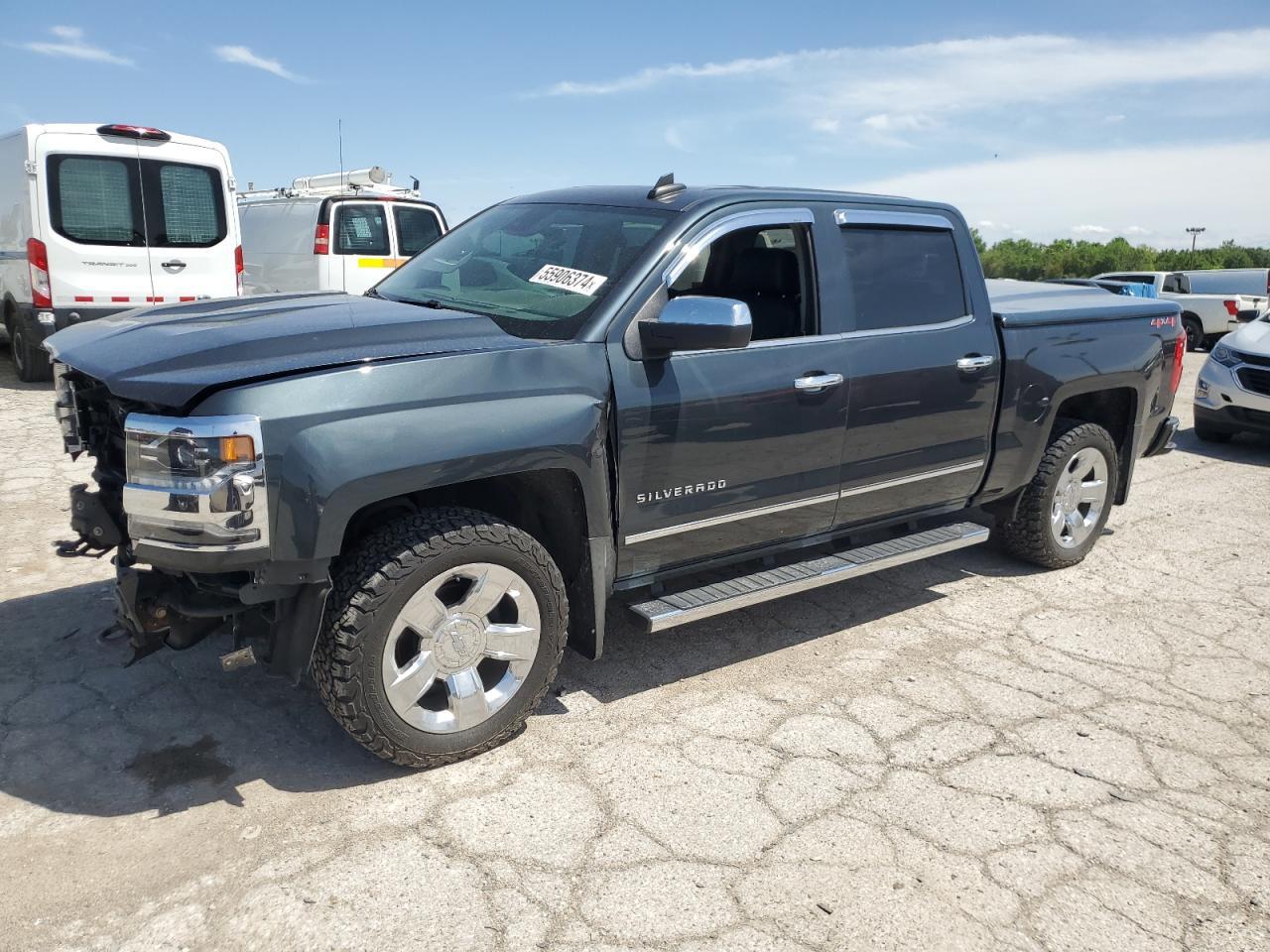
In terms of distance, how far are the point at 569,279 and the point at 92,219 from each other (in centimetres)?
770

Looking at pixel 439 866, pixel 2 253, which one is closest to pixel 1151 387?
pixel 439 866

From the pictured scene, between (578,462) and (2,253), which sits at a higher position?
(2,253)

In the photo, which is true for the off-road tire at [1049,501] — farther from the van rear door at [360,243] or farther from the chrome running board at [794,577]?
the van rear door at [360,243]

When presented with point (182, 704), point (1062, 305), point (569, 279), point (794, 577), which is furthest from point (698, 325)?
Answer: point (1062, 305)

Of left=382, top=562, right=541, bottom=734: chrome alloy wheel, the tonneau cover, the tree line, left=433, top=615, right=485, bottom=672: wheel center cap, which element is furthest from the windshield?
the tree line

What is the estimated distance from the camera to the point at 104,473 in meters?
3.38

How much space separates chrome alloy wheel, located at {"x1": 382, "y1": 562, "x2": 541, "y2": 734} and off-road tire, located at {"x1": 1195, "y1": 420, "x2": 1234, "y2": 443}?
802 cm

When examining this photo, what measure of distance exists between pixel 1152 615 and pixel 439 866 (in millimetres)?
3724

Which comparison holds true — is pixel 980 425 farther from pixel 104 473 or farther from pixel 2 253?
pixel 2 253

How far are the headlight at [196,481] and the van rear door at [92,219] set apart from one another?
7732 mm

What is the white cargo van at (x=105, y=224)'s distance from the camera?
9.37m

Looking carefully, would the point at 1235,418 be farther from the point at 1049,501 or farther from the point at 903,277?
the point at 903,277

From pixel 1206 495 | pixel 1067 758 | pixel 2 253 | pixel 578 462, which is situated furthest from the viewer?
pixel 2 253

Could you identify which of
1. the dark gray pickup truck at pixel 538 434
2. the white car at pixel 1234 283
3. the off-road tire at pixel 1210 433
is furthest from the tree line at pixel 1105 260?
the dark gray pickup truck at pixel 538 434
